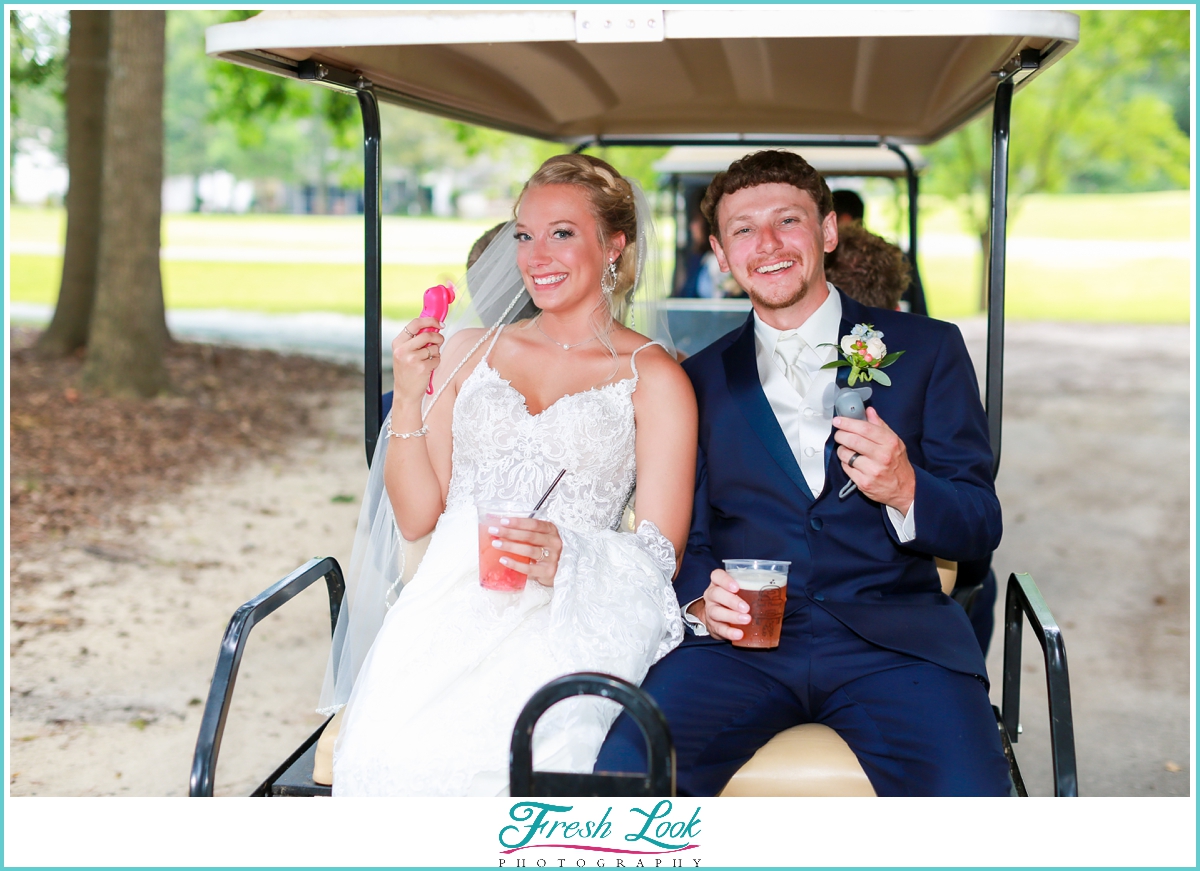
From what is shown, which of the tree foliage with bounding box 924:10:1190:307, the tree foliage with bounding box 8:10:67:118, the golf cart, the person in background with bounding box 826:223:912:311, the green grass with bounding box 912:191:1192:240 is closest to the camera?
the golf cart

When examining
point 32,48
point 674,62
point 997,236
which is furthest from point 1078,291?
point 997,236

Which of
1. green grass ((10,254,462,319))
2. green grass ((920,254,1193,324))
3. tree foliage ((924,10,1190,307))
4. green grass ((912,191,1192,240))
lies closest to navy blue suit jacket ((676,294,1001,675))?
tree foliage ((924,10,1190,307))

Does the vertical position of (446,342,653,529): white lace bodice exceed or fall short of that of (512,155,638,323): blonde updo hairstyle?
it falls short

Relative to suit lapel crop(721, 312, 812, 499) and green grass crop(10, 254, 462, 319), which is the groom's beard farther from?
green grass crop(10, 254, 462, 319)

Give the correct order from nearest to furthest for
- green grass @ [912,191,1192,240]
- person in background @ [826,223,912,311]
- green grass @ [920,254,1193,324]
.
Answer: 1. person in background @ [826,223,912,311]
2. green grass @ [920,254,1193,324]
3. green grass @ [912,191,1192,240]

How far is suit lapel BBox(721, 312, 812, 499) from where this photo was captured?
2.54 metres

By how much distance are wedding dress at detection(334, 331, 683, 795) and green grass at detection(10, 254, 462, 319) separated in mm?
17616

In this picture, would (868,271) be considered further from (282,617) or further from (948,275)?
(948,275)

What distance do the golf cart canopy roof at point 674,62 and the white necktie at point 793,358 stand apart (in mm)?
690

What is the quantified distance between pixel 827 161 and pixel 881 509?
3846 mm

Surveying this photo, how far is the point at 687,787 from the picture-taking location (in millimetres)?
2254

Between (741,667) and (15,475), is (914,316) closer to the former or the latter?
(741,667)

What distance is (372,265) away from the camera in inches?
113

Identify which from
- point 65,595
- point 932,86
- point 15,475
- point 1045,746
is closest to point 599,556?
point 932,86
